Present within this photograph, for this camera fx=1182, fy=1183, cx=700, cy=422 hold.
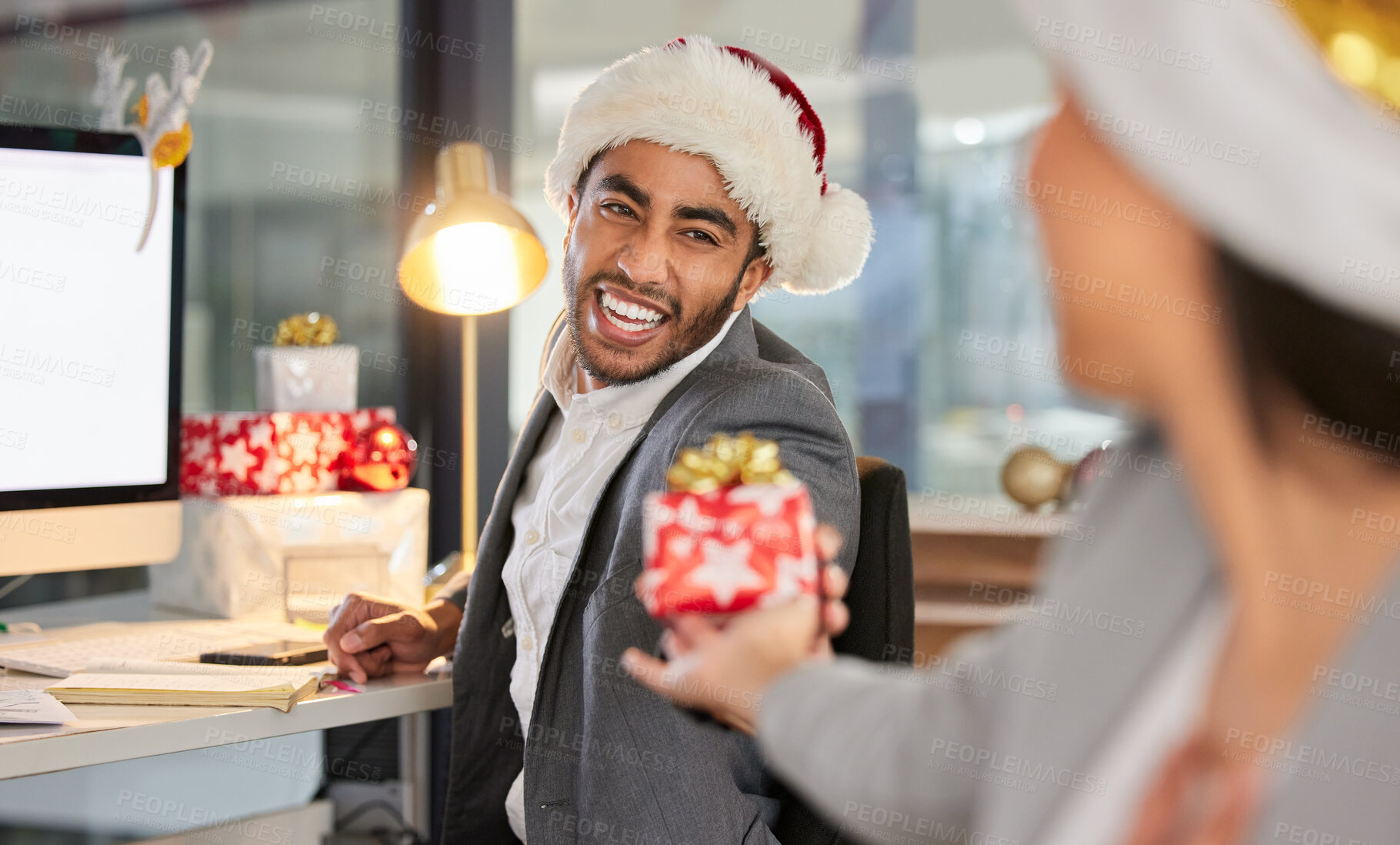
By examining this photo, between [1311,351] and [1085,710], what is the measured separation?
0.18 m

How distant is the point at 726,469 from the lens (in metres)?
0.75

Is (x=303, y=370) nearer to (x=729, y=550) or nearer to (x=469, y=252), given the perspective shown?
(x=469, y=252)

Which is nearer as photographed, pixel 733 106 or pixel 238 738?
pixel 238 738

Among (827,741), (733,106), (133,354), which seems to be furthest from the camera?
(133,354)

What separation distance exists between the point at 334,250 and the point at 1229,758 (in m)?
2.29

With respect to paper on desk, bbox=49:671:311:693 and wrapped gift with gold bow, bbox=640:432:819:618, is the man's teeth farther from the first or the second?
wrapped gift with gold bow, bbox=640:432:819:618

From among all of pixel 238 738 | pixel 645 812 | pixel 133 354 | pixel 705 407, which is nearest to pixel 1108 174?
pixel 705 407

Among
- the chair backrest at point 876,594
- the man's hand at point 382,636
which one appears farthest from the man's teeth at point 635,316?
the man's hand at point 382,636

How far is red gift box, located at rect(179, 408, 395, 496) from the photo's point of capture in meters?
1.73

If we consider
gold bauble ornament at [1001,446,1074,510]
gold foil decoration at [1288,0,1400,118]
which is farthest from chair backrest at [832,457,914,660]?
gold bauble ornament at [1001,446,1074,510]

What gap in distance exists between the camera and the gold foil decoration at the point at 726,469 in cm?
75

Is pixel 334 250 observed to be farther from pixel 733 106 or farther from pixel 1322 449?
pixel 1322 449

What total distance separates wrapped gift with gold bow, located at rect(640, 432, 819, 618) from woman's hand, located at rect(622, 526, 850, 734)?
1cm

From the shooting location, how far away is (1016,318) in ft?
10.9
